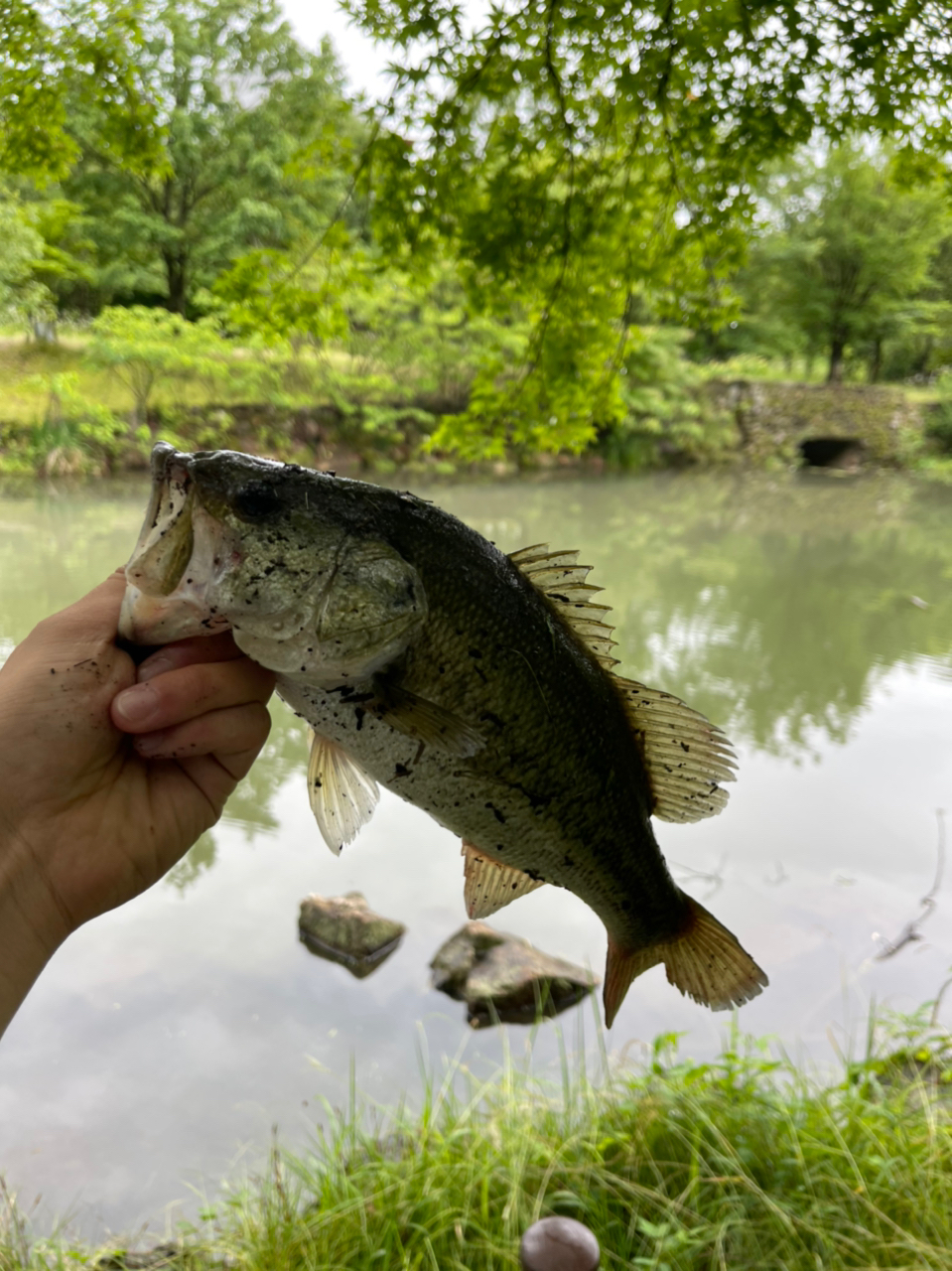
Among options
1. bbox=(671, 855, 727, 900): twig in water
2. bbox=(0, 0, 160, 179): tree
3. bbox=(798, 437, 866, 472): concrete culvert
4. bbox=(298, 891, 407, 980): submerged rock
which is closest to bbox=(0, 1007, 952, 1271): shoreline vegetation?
bbox=(298, 891, 407, 980): submerged rock

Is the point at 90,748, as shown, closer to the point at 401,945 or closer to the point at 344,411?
the point at 401,945

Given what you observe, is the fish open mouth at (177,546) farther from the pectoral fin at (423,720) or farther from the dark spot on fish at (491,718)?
the dark spot on fish at (491,718)

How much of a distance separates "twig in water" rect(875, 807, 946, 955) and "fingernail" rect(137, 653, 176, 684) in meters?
4.83

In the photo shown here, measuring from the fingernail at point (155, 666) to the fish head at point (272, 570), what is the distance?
29 mm

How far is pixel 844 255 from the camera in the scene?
2767cm

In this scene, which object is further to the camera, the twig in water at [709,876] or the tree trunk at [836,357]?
the tree trunk at [836,357]

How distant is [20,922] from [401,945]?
3732 mm

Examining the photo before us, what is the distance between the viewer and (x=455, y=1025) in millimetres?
4277

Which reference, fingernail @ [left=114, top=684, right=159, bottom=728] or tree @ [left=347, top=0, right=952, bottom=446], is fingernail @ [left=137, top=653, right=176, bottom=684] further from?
tree @ [left=347, top=0, right=952, bottom=446]

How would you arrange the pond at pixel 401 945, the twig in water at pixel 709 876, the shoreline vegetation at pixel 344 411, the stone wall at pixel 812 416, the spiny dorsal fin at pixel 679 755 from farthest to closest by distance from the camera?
the stone wall at pixel 812 416, the shoreline vegetation at pixel 344 411, the twig in water at pixel 709 876, the pond at pixel 401 945, the spiny dorsal fin at pixel 679 755

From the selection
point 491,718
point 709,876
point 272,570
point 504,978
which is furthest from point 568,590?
point 709,876

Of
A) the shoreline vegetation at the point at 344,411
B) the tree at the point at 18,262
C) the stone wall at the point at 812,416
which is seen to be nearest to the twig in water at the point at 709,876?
the shoreline vegetation at the point at 344,411

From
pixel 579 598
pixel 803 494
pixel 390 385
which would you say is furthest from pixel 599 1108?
pixel 803 494

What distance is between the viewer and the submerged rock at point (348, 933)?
4664mm
